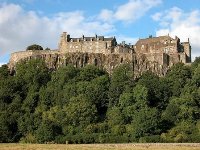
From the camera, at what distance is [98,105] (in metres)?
108

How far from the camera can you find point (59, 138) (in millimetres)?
87812

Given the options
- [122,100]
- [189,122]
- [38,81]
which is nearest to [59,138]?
[122,100]

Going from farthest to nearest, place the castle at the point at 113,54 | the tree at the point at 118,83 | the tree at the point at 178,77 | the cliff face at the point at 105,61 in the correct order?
1. the castle at the point at 113,54
2. the cliff face at the point at 105,61
3. the tree at the point at 178,77
4. the tree at the point at 118,83

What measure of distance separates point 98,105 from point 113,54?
978 inches

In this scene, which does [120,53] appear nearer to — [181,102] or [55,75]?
[55,75]

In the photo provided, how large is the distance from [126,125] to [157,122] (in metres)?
7.02

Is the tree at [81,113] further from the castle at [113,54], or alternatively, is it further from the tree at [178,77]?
the castle at [113,54]

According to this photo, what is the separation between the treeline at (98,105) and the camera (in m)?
88.1

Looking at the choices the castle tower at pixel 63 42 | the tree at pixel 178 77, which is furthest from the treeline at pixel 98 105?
the castle tower at pixel 63 42

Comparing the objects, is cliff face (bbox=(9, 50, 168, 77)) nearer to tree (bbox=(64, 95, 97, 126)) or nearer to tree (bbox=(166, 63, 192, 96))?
tree (bbox=(166, 63, 192, 96))

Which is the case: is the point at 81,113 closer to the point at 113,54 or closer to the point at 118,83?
the point at 118,83

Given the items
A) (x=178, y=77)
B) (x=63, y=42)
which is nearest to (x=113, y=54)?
(x=63, y=42)

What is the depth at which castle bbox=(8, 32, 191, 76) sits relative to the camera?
124500 millimetres

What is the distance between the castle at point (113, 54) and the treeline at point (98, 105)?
6406mm
